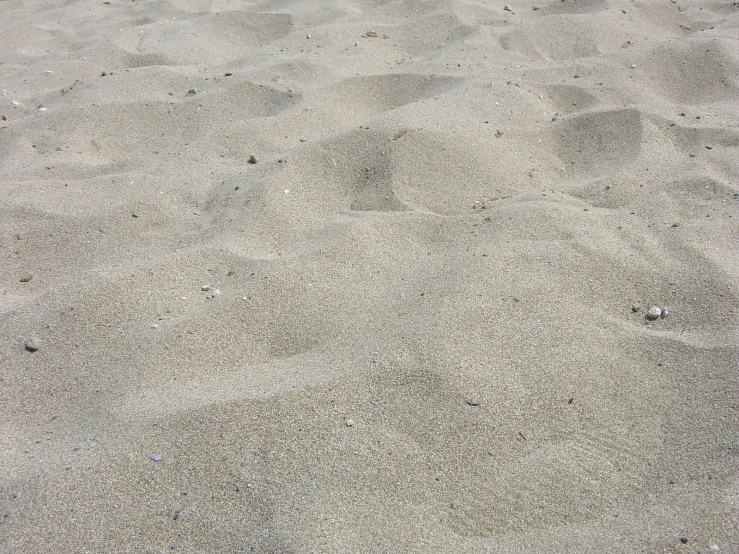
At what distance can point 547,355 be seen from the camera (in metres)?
1.45

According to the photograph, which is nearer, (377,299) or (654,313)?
(654,313)

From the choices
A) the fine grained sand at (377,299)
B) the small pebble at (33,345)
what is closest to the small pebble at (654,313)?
the fine grained sand at (377,299)

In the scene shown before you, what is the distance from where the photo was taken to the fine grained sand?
120 cm

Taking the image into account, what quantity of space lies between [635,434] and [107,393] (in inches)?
45.9

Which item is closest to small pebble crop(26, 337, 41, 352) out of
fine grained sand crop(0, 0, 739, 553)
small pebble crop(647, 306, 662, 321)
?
fine grained sand crop(0, 0, 739, 553)

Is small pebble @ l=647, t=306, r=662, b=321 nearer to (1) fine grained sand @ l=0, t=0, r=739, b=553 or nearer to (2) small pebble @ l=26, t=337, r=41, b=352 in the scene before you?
(1) fine grained sand @ l=0, t=0, r=739, b=553

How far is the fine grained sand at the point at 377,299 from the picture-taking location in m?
1.20

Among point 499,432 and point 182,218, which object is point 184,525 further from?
point 182,218

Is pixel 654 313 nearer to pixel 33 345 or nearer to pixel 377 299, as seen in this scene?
pixel 377 299

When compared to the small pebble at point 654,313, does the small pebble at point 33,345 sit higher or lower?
lower

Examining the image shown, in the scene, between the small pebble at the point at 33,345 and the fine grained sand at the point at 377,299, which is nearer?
the fine grained sand at the point at 377,299

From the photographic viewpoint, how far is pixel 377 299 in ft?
5.47

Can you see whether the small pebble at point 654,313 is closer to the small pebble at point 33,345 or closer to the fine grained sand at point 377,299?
the fine grained sand at point 377,299

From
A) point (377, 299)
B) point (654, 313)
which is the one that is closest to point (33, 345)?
point (377, 299)
